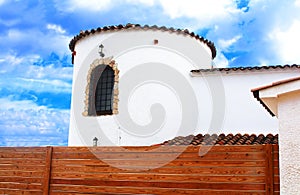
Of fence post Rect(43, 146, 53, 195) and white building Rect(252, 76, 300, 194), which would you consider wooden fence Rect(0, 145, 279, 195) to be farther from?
white building Rect(252, 76, 300, 194)

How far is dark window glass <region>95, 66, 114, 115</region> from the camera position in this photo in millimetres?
16328

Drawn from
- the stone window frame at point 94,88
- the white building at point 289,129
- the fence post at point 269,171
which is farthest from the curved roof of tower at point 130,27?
the white building at point 289,129

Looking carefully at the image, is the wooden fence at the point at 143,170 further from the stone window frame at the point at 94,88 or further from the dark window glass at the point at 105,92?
the dark window glass at the point at 105,92

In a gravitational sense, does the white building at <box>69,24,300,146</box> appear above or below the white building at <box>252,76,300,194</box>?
above

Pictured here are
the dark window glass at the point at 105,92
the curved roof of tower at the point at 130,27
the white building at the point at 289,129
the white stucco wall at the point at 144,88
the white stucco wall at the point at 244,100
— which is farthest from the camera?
the dark window glass at the point at 105,92

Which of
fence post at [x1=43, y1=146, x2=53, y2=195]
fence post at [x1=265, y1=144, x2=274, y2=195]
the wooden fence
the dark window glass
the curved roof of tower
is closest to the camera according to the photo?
fence post at [x1=265, y1=144, x2=274, y2=195]

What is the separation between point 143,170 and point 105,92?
27.8ft

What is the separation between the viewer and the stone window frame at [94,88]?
15.9m

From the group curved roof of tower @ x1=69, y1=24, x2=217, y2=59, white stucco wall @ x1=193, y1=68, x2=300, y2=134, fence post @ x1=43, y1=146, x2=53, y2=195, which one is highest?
curved roof of tower @ x1=69, y1=24, x2=217, y2=59

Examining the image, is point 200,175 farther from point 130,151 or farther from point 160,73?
point 160,73

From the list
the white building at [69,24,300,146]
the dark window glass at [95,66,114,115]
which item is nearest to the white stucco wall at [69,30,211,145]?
the white building at [69,24,300,146]

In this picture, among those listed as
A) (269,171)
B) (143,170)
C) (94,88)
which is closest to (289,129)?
(269,171)

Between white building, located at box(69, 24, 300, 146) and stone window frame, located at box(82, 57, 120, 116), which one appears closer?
white building, located at box(69, 24, 300, 146)

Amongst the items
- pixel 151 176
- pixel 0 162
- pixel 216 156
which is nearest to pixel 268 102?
pixel 216 156
